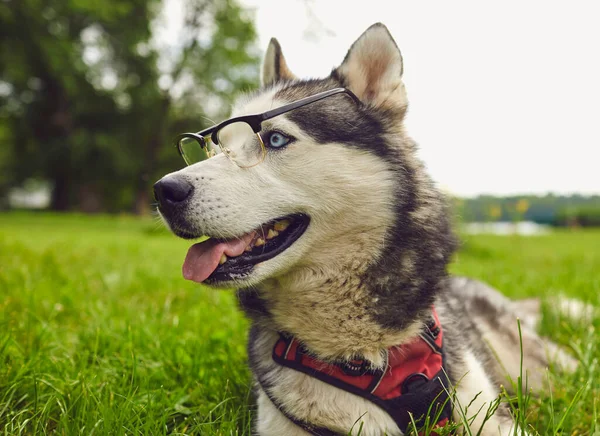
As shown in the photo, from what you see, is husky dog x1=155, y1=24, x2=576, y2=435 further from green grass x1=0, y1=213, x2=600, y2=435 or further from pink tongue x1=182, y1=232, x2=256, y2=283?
green grass x1=0, y1=213, x2=600, y2=435

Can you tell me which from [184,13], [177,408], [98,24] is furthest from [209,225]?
[98,24]

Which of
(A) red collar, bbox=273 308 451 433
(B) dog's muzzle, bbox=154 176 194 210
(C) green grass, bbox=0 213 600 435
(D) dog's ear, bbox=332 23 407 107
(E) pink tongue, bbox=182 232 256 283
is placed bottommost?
(C) green grass, bbox=0 213 600 435

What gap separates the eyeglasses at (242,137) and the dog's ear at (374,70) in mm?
119

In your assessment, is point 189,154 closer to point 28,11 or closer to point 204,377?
point 204,377

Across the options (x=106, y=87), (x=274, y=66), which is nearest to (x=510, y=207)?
(x=274, y=66)

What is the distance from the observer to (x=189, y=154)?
2.53 m

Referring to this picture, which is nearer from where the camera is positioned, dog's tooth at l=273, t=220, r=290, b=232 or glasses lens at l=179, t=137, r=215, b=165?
dog's tooth at l=273, t=220, r=290, b=232

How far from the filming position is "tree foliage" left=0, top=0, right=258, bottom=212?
2083cm

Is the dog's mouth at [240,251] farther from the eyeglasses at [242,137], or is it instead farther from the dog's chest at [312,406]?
the dog's chest at [312,406]

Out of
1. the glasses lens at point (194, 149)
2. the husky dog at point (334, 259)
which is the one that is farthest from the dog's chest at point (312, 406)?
the glasses lens at point (194, 149)

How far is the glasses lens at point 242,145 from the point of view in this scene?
6.91 feet

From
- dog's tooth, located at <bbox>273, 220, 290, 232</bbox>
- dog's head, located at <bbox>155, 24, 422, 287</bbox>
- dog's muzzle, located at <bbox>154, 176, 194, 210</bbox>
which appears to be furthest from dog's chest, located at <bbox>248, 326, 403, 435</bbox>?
dog's muzzle, located at <bbox>154, 176, 194, 210</bbox>

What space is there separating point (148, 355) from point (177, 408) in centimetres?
59

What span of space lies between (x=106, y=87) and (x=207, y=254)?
26633 mm
